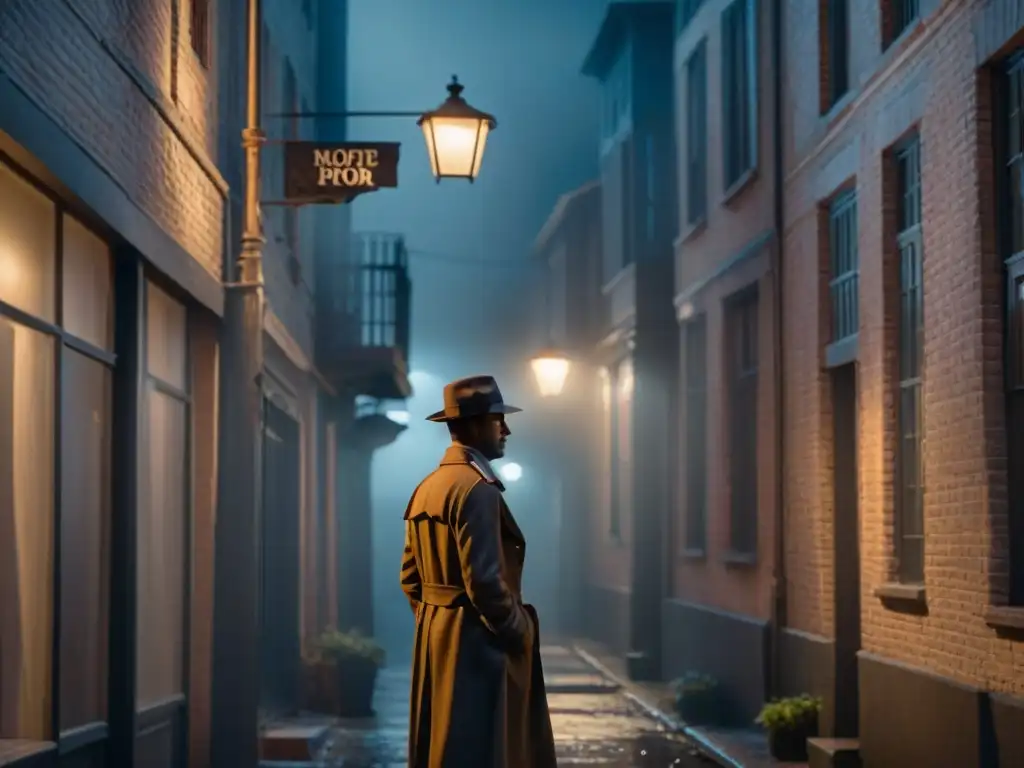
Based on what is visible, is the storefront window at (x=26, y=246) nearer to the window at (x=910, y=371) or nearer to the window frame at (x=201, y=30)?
the window frame at (x=201, y=30)

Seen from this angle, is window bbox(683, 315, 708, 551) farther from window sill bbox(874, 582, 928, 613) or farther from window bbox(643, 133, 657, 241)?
window sill bbox(874, 582, 928, 613)

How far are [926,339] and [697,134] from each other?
32.5 ft

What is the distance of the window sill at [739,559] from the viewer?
17.1 metres

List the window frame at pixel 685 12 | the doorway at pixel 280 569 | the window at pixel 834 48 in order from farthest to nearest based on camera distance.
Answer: the window frame at pixel 685 12 < the doorway at pixel 280 569 < the window at pixel 834 48

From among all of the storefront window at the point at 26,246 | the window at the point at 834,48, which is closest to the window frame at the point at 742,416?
the window at the point at 834,48

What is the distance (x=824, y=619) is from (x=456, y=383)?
7.95 meters

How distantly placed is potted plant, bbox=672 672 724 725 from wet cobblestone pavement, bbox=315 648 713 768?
29 centimetres

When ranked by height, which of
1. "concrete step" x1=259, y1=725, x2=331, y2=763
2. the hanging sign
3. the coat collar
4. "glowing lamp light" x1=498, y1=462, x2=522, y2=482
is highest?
the hanging sign

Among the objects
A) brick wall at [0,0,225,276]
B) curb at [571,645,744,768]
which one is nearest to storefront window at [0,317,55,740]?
brick wall at [0,0,225,276]

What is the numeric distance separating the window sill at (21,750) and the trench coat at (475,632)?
1.79 meters

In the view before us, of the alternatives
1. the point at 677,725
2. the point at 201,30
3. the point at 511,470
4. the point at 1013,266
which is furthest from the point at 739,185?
the point at 511,470

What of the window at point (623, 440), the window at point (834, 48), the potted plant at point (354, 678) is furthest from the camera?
the window at point (623, 440)

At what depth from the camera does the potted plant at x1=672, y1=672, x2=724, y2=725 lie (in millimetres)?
16312

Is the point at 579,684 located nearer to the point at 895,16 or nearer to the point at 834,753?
the point at 834,753
